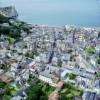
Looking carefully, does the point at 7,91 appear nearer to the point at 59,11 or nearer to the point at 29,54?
the point at 29,54

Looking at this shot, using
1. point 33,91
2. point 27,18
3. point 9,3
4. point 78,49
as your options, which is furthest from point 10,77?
point 9,3

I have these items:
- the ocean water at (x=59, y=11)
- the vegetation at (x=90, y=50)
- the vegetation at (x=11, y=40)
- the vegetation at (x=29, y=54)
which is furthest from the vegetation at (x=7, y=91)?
the ocean water at (x=59, y=11)

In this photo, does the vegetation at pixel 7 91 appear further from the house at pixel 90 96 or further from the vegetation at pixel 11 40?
the vegetation at pixel 11 40

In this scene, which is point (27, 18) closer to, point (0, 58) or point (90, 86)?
point (0, 58)

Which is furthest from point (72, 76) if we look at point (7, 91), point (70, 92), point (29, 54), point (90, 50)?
point (90, 50)

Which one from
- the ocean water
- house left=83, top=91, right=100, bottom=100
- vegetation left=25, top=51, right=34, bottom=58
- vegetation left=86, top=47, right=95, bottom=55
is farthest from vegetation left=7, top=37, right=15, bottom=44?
house left=83, top=91, right=100, bottom=100

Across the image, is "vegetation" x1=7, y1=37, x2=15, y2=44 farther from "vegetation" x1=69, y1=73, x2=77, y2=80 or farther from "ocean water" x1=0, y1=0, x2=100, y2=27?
"ocean water" x1=0, y1=0, x2=100, y2=27

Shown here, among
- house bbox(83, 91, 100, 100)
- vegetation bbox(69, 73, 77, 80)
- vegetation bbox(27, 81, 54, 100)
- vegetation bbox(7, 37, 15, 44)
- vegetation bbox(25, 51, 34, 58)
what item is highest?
vegetation bbox(7, 37, 15, 44)
